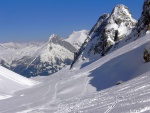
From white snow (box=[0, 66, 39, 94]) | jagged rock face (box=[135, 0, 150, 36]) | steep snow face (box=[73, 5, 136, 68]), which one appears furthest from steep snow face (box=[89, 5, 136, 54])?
white snow (box=[0, 66, 39, 94])

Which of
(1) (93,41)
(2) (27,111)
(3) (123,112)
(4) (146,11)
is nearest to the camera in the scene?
(3) (123,112)

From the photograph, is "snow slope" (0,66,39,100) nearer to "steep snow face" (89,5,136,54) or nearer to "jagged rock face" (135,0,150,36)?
"jagged rock face" (135,0,150,36)

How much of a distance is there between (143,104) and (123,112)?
134cm

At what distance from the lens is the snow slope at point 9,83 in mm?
52062

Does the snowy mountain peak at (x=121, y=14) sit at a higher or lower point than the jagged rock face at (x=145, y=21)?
higher

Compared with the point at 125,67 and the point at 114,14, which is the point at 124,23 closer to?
the point at 114,14

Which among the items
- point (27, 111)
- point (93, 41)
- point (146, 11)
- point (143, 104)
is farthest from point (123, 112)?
point (93, 41)

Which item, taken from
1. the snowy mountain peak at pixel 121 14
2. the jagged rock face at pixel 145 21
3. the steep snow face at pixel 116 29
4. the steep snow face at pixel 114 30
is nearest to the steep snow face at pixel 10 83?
the jagged rock face at pixel 145 21

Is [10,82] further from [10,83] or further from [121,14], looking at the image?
[121,14]

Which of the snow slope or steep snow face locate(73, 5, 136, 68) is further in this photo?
steep snow face locate(73, 5, 136, 68)

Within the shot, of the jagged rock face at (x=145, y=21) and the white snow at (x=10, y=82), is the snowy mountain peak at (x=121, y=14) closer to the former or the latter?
the jagged rock face at (x=145, y=21)

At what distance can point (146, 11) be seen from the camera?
71938mm

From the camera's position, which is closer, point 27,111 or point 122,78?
point 27,111

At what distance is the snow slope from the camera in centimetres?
5206
